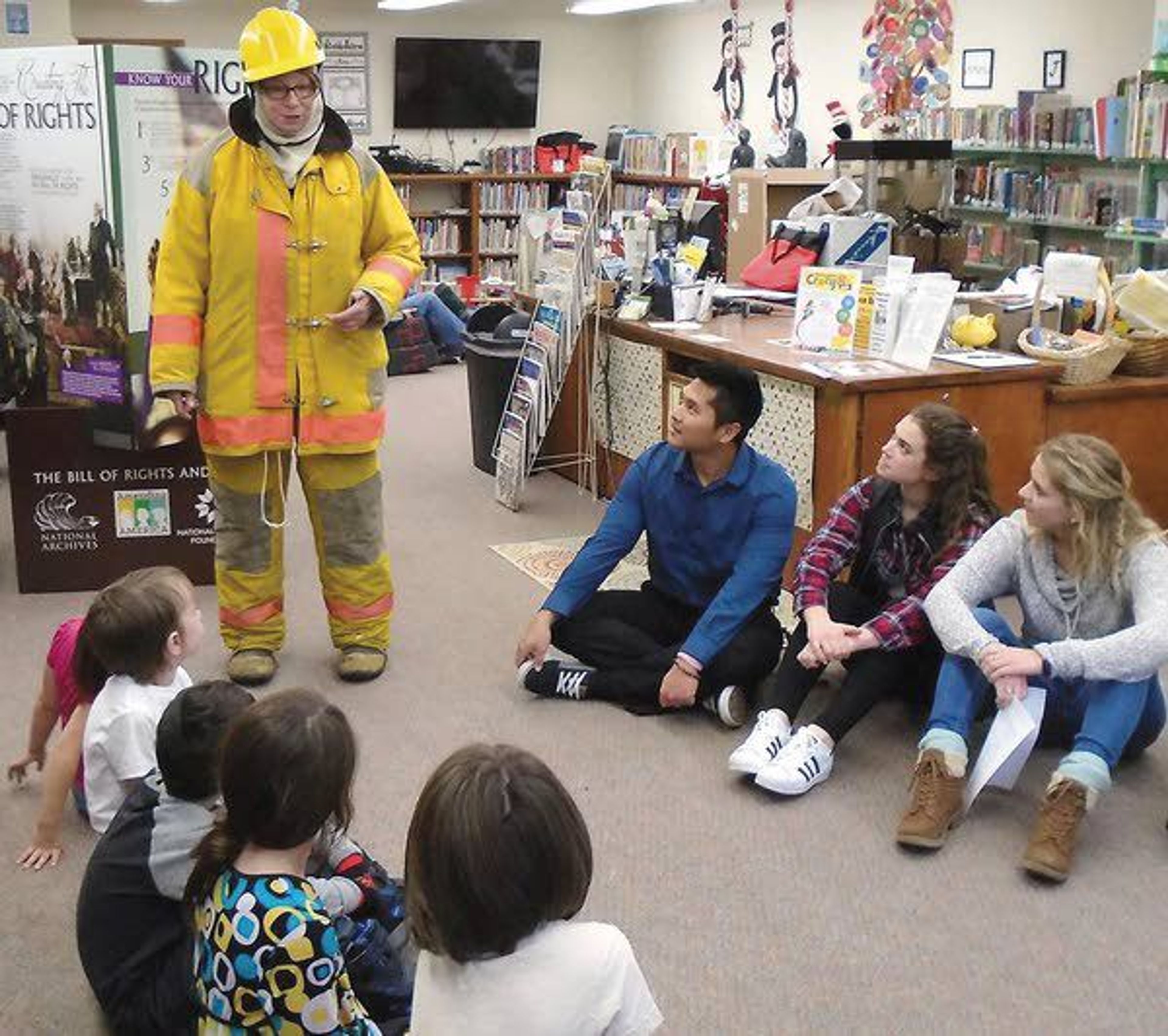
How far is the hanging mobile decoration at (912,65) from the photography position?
799cm

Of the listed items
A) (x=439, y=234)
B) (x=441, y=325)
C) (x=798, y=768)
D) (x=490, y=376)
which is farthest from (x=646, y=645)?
(x=439, y=234)

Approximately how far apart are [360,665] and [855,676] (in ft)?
4.18

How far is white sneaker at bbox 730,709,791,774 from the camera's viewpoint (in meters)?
3.11

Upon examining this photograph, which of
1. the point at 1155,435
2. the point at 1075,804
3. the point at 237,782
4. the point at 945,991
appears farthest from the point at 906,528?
the point at 237,782

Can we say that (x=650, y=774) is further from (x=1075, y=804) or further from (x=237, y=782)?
(x=237, y=782)

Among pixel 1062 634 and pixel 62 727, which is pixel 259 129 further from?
pixel 1062 634

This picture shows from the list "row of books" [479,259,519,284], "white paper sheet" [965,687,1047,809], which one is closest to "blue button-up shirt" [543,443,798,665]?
"white paper sheet" [965,687,1047,809]

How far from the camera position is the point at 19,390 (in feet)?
14.8

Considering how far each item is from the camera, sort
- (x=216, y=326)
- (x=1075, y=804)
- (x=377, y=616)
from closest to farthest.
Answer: (x=1075, y=804) → (x=216, y=326) → (x=377, y=616)

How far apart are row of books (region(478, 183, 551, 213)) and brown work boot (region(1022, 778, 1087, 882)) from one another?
9329 millimetres

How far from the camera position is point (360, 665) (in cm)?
373

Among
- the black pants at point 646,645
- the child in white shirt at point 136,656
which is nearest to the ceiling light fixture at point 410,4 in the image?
the black pants at point 646,645

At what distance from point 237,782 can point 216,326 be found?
1.96 metres

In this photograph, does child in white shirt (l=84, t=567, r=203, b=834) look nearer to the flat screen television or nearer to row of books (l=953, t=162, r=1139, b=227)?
row of books (l=953, t=162, r=1139, b=227)
